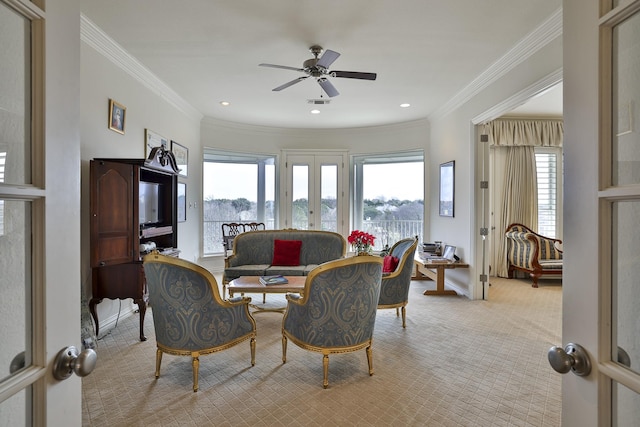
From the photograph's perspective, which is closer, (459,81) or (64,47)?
(64,47)

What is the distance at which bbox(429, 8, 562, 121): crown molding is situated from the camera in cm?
292

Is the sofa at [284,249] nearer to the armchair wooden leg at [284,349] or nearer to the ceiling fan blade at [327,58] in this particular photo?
the armchair wooden leg at [284,349]

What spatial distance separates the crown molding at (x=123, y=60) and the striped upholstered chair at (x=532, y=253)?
19.5ft

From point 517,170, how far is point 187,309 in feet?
19.9

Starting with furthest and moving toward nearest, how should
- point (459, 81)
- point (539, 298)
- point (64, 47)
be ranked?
point (539, 298)
point (459, 81)
point (64, 47)

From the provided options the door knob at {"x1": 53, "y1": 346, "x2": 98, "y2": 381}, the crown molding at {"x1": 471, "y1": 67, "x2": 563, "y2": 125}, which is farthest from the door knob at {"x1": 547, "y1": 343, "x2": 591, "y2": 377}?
the crown molding at {"x1": 471, "y1": 67, "x2": 563, "y2": 125}

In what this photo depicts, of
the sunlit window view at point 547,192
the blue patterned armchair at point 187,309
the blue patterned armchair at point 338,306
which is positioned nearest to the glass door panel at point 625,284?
the blue patterned armchair at point 338,306

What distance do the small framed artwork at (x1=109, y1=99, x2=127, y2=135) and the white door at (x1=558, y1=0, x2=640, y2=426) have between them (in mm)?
3880

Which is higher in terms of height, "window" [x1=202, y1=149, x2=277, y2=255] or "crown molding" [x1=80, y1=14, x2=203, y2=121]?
"crown molding" [x1=80, y1=14, x2=203, y2=121]

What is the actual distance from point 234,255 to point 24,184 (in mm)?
4308

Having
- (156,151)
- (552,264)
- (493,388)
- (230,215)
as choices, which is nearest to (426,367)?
(493,388)

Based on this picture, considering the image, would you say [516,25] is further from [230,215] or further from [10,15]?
[230,215]

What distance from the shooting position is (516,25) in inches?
117

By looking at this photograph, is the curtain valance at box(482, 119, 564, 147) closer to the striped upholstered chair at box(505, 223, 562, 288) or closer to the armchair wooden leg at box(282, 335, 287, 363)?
the striped upholstered chair at box(505, 223, 562, 288)
